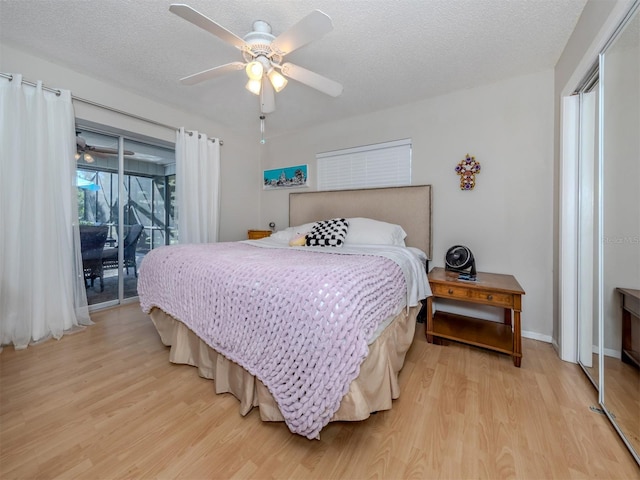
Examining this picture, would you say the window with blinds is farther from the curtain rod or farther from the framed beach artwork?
the curtain rod

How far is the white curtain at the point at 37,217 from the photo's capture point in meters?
2.03

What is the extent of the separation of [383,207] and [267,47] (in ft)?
6.19

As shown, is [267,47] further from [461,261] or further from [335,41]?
[461,261]

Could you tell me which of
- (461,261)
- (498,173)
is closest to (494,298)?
(461,261)

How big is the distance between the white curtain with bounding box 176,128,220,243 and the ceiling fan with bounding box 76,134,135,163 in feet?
2.31

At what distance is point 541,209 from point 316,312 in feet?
7.66

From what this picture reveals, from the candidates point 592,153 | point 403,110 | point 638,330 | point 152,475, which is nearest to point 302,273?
point 152,475

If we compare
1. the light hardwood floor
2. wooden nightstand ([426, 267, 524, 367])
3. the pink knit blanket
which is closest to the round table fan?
wooden nightstand ([426, 267, 524, 367])

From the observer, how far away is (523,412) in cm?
136

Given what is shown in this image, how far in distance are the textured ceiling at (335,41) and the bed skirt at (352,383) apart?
1.98m

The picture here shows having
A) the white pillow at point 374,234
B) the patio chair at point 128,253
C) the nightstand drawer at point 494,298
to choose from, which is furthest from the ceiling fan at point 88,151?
the nightstand drawer at point 494,298

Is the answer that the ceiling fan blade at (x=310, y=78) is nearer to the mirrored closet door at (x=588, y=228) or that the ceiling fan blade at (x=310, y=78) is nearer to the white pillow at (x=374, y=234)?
the white pillow at (x=374, y=234)

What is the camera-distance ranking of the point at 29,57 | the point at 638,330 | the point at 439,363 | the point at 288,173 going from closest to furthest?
the point at 638,330
the point at 439,363
the point at 29,57
the point at 288,173

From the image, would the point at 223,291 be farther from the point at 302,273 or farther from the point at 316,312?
the point at 316,312
